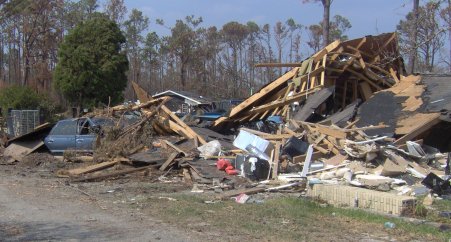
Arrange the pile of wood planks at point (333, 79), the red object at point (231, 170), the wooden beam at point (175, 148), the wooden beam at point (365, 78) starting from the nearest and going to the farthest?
the red object at point (231, 170) → the wooden beam at point (175, 148) → the pile of wood planks at point (333, 79) → the wooden beam at point (365, 78)

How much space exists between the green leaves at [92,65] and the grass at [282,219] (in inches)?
1195

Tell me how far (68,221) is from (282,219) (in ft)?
11.5

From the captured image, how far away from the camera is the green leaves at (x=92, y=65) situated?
39.6 m

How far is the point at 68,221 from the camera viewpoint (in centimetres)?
854

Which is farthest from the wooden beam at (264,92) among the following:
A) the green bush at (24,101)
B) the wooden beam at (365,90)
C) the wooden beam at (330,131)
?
the green bush at (24,101)

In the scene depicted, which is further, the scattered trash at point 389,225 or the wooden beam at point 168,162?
the wooden beam at point 168,162

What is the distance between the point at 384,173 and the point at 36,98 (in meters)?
27.3

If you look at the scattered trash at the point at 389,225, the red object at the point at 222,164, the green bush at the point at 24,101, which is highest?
the green bush at the point at 24,101

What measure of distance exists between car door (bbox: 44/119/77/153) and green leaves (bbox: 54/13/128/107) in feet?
67.6

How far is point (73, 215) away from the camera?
359 inches

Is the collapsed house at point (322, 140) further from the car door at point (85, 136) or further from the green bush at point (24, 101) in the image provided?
the green bush at point (24, 101)

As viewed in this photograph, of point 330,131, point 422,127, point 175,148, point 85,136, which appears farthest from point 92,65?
point 422,127

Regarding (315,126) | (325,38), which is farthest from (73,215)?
(325,38)

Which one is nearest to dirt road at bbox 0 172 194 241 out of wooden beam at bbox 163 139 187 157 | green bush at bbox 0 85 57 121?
wooden beam at bbox 163 139 187 157
